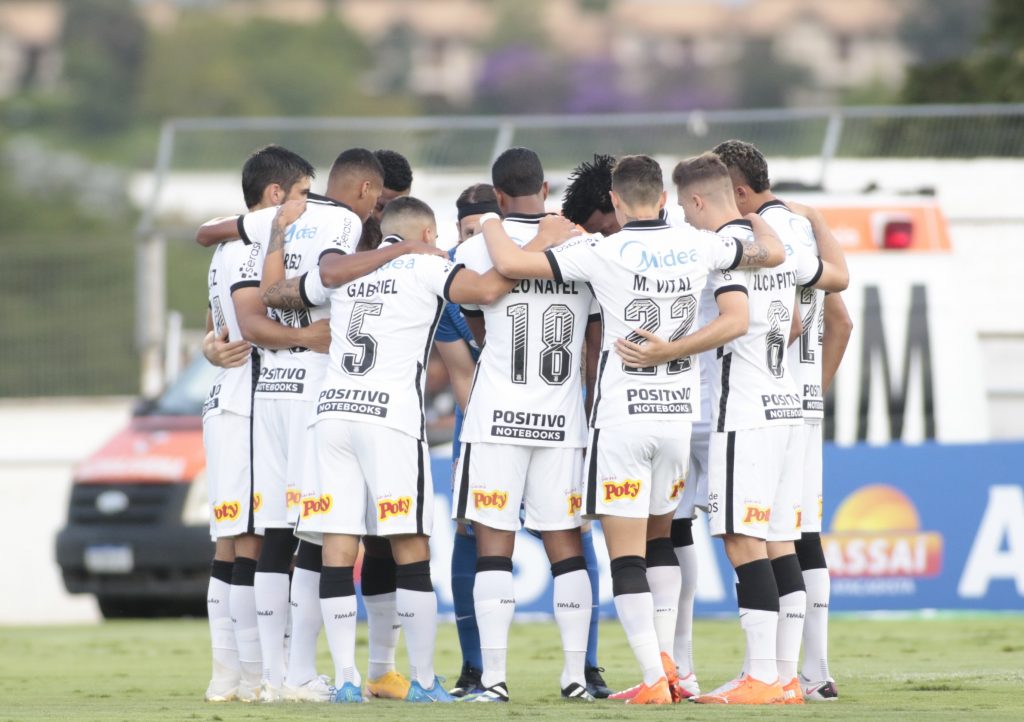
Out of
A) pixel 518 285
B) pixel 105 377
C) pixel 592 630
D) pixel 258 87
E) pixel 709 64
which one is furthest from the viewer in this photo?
pixel 709 64

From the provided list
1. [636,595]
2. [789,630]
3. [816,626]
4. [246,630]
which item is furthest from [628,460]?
[246,630]

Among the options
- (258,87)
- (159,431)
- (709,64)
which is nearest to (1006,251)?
(159,431)

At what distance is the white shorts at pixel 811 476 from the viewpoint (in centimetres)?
805

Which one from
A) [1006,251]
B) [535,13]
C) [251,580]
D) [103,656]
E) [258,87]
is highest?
[535,13]

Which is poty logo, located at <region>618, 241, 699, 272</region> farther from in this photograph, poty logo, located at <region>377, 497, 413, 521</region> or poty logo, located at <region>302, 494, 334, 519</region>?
poty logo, located at <region>302, 494, 334, 519</region>

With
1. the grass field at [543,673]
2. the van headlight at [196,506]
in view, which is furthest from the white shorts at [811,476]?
the van headlight at [196,506]

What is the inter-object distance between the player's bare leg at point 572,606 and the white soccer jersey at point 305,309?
4.20 feet

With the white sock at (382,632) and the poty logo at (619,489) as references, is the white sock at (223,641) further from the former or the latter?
the poty logo at (619,489)

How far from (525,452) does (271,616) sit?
1.34 meters

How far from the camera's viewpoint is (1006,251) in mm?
16297

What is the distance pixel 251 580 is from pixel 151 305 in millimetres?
11454

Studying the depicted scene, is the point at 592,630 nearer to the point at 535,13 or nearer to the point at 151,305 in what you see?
the point at 151,305

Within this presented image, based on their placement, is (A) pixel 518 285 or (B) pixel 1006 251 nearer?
(A) pixel 518 285

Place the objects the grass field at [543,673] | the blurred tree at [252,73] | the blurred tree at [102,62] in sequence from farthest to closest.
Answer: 1. the blurred tree at [252,73]
2. the blurred tree at [102,62]
3. the grass field at [543,673]
